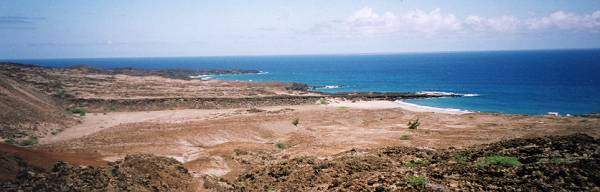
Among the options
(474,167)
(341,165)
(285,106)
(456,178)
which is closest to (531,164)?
(474,167)

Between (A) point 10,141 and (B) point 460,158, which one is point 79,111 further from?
(B) point 460,158

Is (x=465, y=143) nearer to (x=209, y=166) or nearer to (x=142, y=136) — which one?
(x=209, y=166)

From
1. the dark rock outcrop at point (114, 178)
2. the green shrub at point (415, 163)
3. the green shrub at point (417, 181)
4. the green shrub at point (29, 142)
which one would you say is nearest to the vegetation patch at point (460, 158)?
the green shrub at point (415, 163)

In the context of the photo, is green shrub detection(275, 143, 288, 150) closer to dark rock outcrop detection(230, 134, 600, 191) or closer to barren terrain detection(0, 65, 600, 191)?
barren terrain detection(0, 65, 600, 191)

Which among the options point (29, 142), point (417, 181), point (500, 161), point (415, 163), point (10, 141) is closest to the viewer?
point (417, 181)

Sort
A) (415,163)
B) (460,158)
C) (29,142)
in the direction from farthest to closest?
(29,142) < (415,163) < (460,158)

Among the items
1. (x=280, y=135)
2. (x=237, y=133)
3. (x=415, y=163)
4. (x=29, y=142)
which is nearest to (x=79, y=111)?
Answer: (x=29, y=142)
